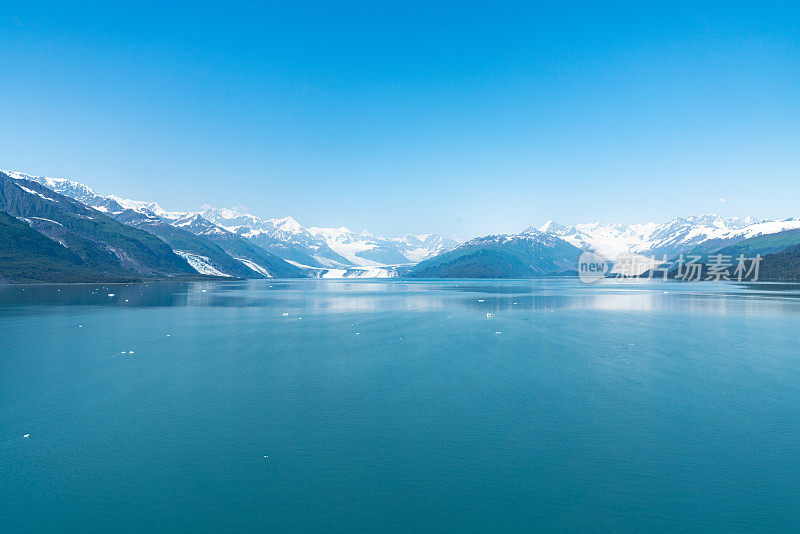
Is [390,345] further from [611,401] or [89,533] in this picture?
[89,533]

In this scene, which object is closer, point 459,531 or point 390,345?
point 459,531

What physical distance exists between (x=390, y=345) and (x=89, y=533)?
3541 cm

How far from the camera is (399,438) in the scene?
22.4 meters

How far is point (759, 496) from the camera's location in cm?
1702

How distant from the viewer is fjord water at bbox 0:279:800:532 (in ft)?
52.9

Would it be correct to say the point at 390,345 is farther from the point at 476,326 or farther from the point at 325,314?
the point at 325,314

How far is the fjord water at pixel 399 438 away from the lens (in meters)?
16.1

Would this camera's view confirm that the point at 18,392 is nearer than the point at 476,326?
Yes

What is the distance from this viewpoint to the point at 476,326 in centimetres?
6569

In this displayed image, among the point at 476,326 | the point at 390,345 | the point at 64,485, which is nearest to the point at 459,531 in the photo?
the point at 64,485

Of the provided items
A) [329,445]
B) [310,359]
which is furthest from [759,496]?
[310,359]

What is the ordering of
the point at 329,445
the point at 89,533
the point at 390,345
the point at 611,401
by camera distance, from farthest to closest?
the point at 390,345 < the point at 611,401 < the point at 329,445 < the point at 89,533

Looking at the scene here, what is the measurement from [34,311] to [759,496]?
103027mm

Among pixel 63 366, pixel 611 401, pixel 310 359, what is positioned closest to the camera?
pixel 611 401
